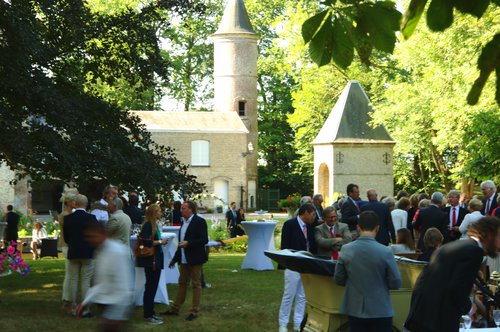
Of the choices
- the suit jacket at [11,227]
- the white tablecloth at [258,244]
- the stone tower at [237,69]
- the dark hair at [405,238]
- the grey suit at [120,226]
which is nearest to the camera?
the grey suit at [120,226]

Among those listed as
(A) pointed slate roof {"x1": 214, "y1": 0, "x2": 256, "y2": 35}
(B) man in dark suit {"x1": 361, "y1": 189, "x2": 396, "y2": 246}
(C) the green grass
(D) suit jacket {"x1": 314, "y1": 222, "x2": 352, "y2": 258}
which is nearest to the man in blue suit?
(D) suit jacket {"x1": 314, "y1": 222, "x2": 352, "y2": 258}

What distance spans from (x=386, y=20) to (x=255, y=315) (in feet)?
31.3

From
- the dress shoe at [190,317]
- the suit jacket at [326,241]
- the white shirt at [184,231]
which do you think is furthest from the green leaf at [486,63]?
the dress shoe at [190,317]

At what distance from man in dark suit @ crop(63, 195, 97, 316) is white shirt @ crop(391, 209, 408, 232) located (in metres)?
6.50

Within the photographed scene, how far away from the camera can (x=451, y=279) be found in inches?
236

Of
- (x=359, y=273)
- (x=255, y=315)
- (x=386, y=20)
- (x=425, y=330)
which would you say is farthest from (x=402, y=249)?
(x=386, y=20)

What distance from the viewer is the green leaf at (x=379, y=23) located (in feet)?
11.3

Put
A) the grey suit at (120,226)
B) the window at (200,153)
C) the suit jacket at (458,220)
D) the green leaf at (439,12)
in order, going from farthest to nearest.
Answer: the window at (200,153)
the suit jacket at (458,220)
the grey suit at (120,226)
the green leaf at (439,12)

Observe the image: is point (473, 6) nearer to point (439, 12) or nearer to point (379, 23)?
point (439, 12)

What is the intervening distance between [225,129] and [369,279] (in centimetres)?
4994

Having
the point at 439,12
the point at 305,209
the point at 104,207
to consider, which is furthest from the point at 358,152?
the point at 439,12

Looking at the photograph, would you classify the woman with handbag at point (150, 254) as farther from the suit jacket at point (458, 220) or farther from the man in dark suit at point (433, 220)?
the suit jacket at point (458, 220)

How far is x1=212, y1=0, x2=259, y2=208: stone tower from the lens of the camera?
60375mm

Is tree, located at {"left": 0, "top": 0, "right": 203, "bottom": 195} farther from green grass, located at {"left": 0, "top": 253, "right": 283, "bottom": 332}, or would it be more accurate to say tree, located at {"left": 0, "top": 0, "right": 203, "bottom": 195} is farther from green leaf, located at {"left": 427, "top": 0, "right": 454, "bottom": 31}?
green leaf, located at {"left": 427, "top": 0, "right": 454, "bottom": 31}
